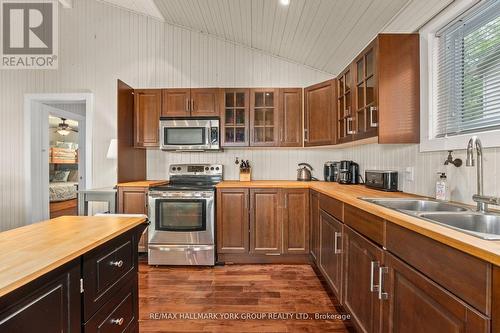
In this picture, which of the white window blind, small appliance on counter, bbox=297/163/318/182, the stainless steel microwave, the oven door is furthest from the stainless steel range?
the white window blind

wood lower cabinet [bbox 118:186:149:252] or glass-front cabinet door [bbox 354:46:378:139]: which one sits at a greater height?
glass-front cabinet door [bbox 354:46:378:139]

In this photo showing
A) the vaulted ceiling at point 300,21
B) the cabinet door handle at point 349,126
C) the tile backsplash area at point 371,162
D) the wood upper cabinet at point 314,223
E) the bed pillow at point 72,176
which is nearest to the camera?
the tile backsplash area at point 371,162

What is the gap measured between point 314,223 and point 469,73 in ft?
6.14

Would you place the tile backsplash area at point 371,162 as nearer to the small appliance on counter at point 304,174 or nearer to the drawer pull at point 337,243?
the small appliance on counter at point 304,174

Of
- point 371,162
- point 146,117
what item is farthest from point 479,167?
point 146,117

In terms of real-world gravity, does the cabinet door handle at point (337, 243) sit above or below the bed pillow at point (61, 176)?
below

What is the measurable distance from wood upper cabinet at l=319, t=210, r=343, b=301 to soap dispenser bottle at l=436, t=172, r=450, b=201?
0.69m

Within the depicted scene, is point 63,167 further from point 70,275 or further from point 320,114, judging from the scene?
point 70,275

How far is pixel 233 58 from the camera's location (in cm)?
375

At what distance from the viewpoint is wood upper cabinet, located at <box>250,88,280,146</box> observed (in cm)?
345

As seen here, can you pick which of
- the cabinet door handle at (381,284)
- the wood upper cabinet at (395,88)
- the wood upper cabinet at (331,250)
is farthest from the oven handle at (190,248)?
the wood upper cabinet at (395,88)

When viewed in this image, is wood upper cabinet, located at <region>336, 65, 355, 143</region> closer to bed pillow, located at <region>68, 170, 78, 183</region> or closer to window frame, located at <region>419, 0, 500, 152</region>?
window frame, located at <region>419, 0, 500, 152</region>

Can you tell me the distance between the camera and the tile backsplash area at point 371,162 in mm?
1552

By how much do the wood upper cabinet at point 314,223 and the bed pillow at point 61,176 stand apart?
5853mm
